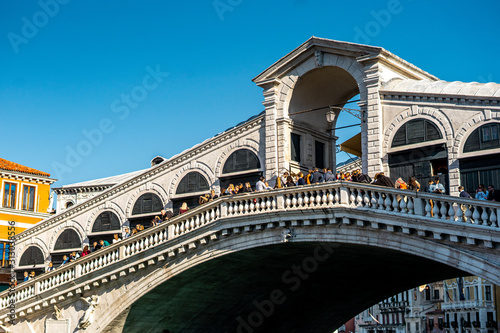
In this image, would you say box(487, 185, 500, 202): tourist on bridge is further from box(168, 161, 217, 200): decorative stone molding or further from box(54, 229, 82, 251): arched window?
box(54, 229, 82, 251): arched window

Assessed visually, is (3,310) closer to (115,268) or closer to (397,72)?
(115,268)

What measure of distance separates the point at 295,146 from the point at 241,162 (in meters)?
2.87

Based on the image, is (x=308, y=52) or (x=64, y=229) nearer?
(x=308, y=52)

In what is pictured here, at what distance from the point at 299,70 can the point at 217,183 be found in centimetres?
720

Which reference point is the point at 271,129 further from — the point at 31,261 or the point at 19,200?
the point at 19,200

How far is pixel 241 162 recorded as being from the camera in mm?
36625

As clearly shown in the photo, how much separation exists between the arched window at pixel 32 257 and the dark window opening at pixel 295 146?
17.5 m

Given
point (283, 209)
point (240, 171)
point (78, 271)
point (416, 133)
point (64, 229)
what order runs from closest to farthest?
1. point (283, 209)
2. point (416, 133)
3. point (78, 271)
4. point (240, 171)
5. point (64, 229)

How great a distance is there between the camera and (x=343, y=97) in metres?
37.8

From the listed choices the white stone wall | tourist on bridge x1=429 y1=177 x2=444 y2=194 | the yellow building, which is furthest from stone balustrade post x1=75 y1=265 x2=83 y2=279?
tourist on bridge x1=429 y1=177 x2=444 y2=194

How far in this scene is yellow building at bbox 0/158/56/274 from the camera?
46.9 metres

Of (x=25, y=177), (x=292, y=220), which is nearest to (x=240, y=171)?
(x=292, y=220)

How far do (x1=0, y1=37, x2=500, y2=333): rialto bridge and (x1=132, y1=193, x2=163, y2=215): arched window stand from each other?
76mm

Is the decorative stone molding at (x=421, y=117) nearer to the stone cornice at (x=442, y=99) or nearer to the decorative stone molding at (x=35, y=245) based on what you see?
the stone cornice at (x=442, y=99)
